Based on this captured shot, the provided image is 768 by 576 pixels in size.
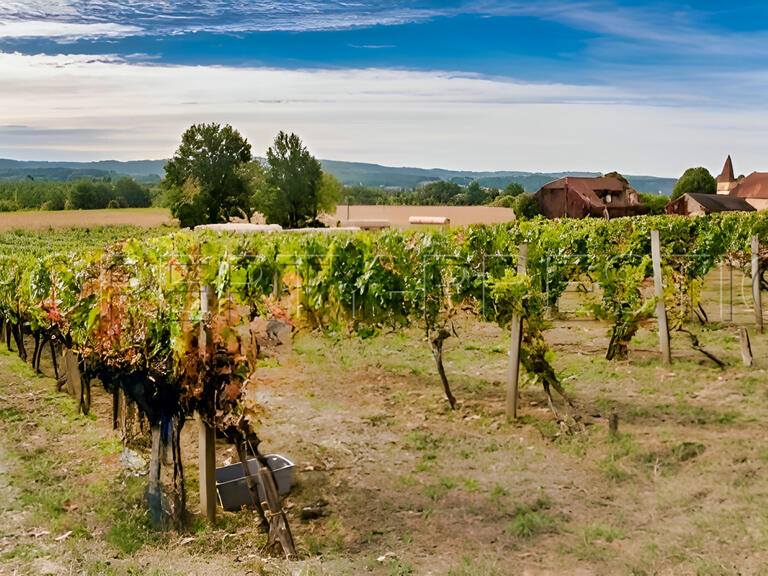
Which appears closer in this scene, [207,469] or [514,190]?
[207,469]

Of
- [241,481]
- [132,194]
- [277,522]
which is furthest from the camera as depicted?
[132,194]

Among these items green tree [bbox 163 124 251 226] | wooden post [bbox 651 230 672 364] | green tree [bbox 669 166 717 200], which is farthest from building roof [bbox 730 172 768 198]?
wooden post [bbox 651 230 672 364]

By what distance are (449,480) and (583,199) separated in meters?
66.3

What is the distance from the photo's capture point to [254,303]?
24.2 ft

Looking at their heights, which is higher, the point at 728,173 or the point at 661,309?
the point at 728,173

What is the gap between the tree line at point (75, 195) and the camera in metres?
78.7

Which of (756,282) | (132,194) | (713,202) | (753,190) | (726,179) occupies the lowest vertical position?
(756,282)

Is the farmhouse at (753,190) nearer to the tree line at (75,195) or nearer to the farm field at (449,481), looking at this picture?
the tree line at (75,195)

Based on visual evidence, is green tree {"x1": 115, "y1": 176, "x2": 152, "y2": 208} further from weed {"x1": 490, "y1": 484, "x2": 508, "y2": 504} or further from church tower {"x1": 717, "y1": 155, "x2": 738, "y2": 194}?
church tower {"x1": 717, "y1": 155, "x2": 738, "y2": 194}

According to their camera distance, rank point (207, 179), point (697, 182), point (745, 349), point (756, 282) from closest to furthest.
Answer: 1. point (745, 349)
2. point (756, 282)
3. point (207, 179)
4. point (697, 182)

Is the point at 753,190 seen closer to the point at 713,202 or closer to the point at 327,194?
the point at 713,202

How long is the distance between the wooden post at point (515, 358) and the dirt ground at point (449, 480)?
0.27 meters

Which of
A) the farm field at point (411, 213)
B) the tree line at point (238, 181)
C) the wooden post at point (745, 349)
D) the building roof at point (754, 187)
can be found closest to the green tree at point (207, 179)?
the tree line at point (238, 181)

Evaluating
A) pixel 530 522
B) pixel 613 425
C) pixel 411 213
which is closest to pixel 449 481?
pixel 530 522
